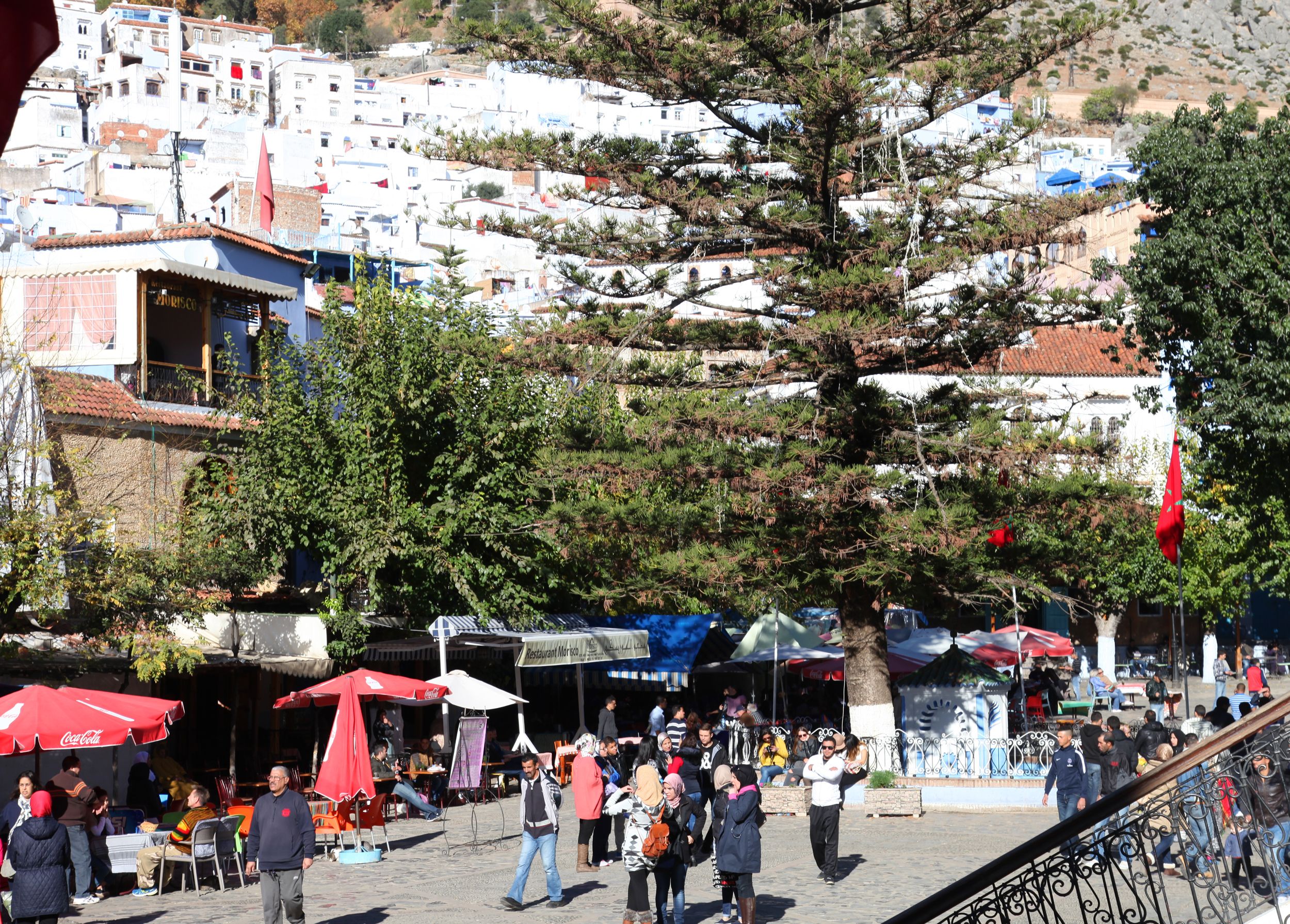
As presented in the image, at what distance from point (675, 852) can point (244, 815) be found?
6.40 meters

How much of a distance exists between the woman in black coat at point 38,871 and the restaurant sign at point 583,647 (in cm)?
1085

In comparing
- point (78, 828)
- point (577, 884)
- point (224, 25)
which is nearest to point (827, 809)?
point (577, 884)

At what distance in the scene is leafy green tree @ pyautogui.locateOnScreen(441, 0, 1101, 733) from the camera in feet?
61.8

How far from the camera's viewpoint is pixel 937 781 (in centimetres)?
1964

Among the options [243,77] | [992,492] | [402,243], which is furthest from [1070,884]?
[243,77]

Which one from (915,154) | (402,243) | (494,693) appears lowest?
(494,693)

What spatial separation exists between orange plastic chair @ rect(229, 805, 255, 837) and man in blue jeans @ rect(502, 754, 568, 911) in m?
3.39

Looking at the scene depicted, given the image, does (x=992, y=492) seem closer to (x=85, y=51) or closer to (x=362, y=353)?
(x=362, y=353)

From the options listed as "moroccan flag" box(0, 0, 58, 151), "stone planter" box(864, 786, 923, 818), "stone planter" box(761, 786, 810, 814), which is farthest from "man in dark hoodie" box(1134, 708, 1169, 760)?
"moroccan flag" box(0, 0, 58, 151)

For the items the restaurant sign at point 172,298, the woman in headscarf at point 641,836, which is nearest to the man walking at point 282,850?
the woman in headscarf at point 641,836

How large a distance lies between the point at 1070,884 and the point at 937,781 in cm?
1271

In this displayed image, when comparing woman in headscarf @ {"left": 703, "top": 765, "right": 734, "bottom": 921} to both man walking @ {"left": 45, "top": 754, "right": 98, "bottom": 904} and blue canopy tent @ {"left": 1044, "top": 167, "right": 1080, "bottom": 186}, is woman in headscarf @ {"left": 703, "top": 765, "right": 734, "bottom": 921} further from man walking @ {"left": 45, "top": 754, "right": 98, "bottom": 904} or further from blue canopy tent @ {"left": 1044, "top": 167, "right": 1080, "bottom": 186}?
blue canopy tent @ {"left": 1044, "top": 167, "right": 1080, "bottom": 186}

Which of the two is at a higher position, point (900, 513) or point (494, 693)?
point (900, 513)

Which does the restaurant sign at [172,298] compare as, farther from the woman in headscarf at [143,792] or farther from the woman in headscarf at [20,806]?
the woman in headscarf at [20,806]
